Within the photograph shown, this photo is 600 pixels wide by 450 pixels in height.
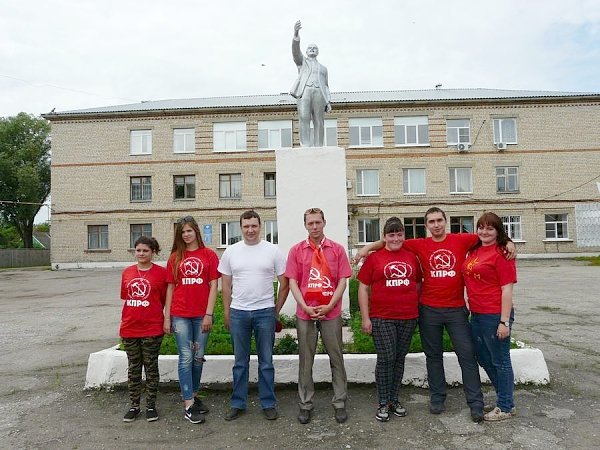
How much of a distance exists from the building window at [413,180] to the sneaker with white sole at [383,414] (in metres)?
22.2

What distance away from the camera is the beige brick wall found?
24.3 m

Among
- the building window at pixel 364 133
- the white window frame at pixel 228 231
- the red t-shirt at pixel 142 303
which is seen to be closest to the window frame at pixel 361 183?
the building window at pixel 364 133

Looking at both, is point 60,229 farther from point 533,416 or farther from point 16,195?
point 533,416

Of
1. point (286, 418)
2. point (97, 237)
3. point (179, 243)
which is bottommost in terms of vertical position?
point (286, 418)

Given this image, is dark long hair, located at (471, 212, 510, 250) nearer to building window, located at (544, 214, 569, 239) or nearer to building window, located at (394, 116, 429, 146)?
building window, located at (394, 116, 429, 146)

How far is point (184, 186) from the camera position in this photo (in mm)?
25484

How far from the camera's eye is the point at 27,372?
17.4 feet

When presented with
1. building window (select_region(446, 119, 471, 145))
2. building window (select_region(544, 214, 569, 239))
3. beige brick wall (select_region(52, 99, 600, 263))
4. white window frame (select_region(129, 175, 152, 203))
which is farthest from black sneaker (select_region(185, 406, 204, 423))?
building window (select_region(544, 214, 569, 239))

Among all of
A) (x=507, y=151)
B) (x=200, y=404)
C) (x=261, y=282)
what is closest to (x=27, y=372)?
(x=200, y=404)

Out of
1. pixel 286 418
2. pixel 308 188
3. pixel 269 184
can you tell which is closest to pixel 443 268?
pixel 286 418

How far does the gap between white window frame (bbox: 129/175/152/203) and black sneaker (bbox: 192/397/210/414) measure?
2305 cm

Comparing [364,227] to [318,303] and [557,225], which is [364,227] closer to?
[557,225]

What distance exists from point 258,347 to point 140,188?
23633 millimetres

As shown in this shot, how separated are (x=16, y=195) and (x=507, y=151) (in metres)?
34.8
